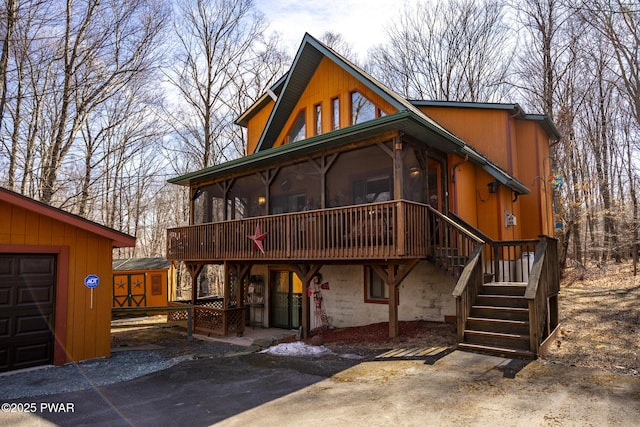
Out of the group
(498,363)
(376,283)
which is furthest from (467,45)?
(498,363)

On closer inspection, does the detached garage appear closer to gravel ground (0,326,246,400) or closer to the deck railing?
gravel ground (0,326,246,400)

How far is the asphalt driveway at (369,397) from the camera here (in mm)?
5188

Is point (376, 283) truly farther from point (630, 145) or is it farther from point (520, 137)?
point (630, 145)

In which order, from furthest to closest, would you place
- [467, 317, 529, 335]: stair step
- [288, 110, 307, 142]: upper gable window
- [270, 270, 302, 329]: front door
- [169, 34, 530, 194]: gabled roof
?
[288, 110, 307, 142]: upper gable window → [270, 270, 302, 329]: front door → [169, 34, 530, 194]: gabled roof → [467, 317, 529, 335]: stair step

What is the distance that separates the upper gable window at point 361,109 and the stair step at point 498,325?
683 centimetres

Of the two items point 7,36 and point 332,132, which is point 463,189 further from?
point 7,36

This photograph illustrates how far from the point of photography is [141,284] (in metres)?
19.8

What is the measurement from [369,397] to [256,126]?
14.6m

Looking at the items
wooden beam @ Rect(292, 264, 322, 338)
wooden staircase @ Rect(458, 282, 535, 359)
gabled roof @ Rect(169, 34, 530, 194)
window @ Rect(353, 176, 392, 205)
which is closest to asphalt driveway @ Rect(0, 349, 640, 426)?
wooden staircase @ Rect(458, 282, 535, 359)

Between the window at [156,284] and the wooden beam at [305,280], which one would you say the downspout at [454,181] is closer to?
the wooden beam at [305,280]

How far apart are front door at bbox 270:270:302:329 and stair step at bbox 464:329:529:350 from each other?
23.5 feet

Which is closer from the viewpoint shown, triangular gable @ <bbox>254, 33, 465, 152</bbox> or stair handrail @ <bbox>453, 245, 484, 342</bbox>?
stair handrail @ <bbox>453, 245, 484, 342</bbox>

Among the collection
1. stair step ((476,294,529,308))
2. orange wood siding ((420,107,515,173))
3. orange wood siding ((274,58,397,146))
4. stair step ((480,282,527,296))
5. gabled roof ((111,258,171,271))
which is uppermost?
orange wood siding ((274,58,397,146))

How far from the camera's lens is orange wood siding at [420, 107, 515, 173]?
13398mm
